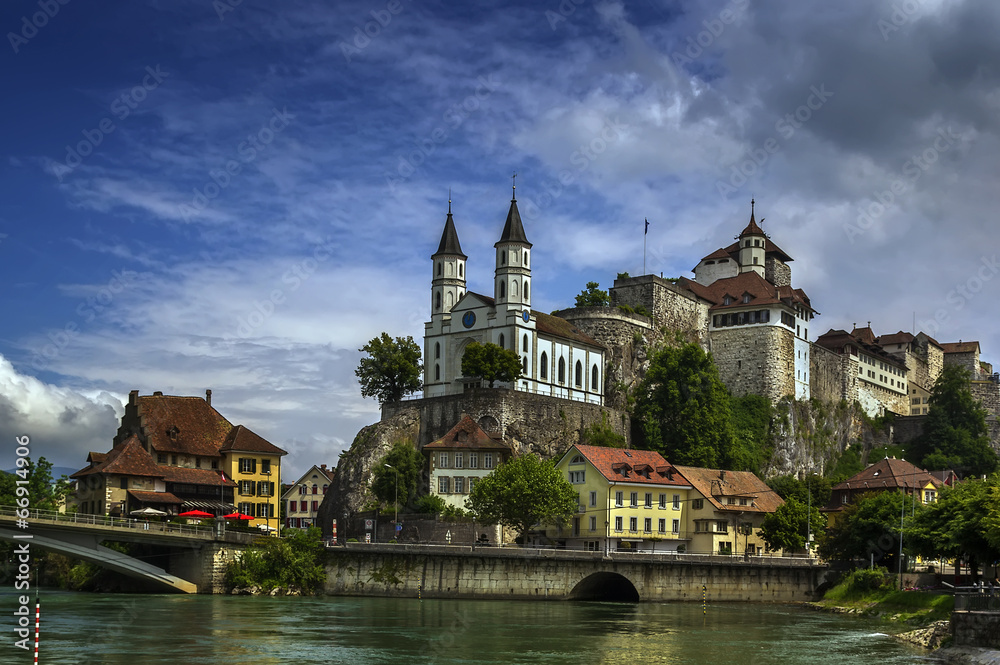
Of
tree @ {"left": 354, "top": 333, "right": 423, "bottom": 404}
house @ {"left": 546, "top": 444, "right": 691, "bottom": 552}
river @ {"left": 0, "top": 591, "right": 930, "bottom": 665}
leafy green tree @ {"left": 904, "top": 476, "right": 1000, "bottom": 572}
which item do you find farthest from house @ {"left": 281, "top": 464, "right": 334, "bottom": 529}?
leafy green tree @ {"left": 904, "top": 476, "right": 1000, "bottom": 572}

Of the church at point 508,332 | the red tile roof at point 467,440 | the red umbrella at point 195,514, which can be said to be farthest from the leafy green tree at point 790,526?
the red umbrella at point 195,514

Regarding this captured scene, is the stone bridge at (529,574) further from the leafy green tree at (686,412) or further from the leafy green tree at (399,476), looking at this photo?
the leafy green tree at (686,412)

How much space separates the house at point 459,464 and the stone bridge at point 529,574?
14.6 meters

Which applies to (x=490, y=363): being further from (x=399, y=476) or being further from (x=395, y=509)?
(x=395, y=509)

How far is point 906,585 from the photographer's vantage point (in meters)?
68.4

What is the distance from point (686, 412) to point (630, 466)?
16298 mm

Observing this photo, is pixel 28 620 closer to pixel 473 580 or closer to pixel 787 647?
pixel 473 580

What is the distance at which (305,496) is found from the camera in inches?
5433

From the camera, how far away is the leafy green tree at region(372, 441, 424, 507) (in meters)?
91.6

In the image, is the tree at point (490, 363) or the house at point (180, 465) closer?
the house at point (180, 465)

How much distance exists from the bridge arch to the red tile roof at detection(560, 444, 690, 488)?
28.7ft

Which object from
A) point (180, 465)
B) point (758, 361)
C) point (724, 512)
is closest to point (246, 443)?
point (180, 465)

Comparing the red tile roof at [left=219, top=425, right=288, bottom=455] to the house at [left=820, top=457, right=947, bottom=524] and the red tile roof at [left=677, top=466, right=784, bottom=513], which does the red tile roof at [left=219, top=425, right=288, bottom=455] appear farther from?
the house at [left=820, top=457, right=947, bottom=524]

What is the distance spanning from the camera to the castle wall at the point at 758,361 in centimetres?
12394
